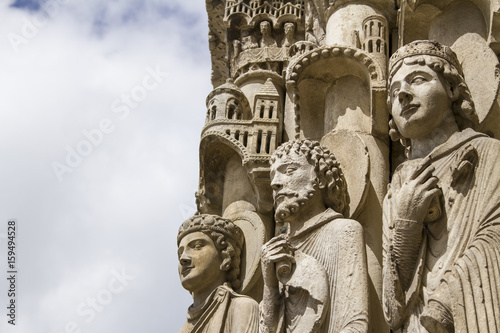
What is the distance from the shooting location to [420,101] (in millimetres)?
6391

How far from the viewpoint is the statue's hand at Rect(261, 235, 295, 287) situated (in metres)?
6.39

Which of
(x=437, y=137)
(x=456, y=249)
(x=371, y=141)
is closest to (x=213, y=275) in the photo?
(x=371, y=141)

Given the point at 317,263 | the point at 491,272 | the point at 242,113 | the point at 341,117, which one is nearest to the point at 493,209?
the point at 491,272

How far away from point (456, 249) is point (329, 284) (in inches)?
40.7

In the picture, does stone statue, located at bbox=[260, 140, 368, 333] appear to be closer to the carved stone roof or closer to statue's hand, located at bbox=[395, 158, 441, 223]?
statue's hand, located at bbox=[395, 158, 441, 223]

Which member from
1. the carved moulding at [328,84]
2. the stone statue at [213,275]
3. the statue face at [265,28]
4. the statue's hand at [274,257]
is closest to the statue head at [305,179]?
the statue's hand at [274,257]

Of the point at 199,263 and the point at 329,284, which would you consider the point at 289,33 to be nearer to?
the point at 199,263

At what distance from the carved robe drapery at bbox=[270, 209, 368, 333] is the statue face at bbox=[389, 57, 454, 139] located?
82cm

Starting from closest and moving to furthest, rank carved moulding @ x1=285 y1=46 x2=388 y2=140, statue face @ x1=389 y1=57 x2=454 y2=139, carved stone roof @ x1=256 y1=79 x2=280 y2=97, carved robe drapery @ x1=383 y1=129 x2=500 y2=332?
carved robe drapery @ x1=383 y1=129 x2=500 y2=332
statue face @ x1=389 y1=57 x2=454 y2=139
carved moulding @ x1=285 y1=46 x2=388 y2=140
carved stone roof @ x1=256 y1=79 x2=280 y2=97

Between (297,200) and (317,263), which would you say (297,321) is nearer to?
(317,263)

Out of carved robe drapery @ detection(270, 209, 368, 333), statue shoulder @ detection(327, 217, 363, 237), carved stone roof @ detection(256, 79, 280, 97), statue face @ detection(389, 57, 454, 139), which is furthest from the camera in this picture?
carved stone roof @ detection(256, 79, 280, 97)

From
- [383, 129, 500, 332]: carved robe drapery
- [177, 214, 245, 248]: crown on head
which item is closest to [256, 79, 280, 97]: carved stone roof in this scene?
[177, 214, 245, 248]: crown on head

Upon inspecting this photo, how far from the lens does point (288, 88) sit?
7906 millimetres

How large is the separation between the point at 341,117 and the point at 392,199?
69.0 inches
